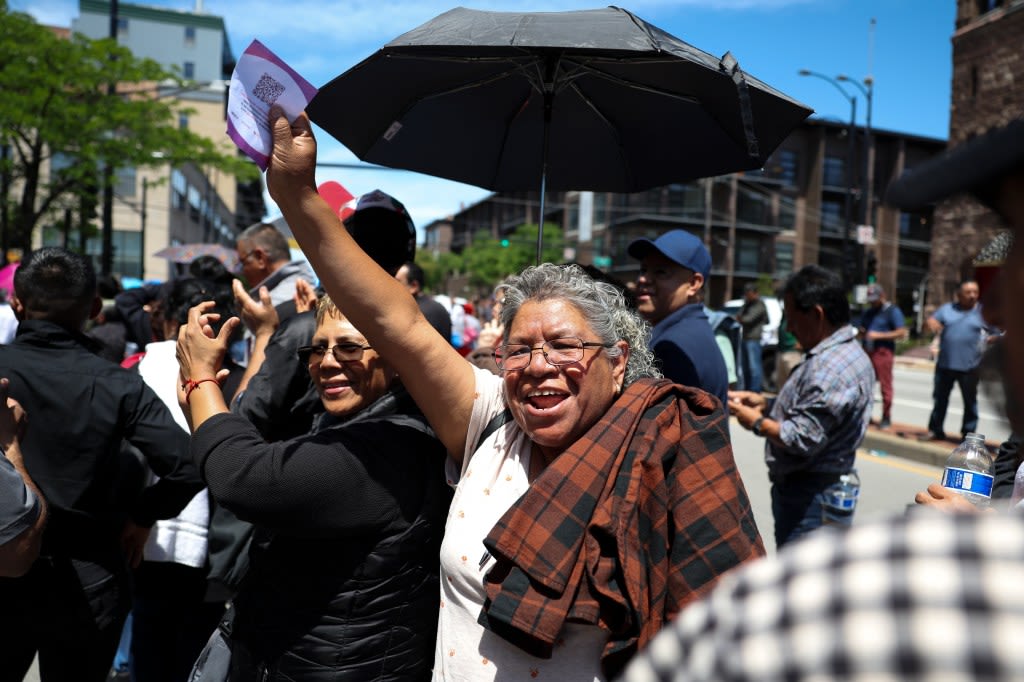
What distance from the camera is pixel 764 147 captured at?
3.02 meters

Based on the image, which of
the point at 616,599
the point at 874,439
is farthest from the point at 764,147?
the point at 874,439

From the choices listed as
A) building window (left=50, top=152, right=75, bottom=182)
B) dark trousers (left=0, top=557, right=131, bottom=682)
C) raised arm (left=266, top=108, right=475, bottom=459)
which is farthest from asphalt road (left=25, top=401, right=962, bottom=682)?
building window (left=50, top=152, right=75, bottom=182)

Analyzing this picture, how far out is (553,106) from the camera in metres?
3.32

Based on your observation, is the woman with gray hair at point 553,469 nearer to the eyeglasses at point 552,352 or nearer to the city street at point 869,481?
the eyeglasses at point 552,352

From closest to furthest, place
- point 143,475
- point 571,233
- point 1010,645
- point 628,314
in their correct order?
point 1010,645 < point 628,314 < point 143,475 < point 571,233

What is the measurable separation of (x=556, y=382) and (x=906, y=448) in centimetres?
994

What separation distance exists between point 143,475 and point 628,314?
2038mm

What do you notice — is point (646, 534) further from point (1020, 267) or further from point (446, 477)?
point (1020, 267)

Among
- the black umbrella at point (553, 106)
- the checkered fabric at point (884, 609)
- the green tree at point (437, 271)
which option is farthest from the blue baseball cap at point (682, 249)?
the green tree at point (437, 271)

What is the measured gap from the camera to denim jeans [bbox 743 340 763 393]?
1342 centimetres

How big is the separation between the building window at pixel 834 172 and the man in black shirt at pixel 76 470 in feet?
204

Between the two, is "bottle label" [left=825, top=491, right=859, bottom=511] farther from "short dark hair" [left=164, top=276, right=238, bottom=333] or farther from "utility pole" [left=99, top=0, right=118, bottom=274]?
"utility pole" [left=99, top=0, right=118, bottom=274]

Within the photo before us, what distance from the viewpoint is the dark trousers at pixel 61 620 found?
2689 mm

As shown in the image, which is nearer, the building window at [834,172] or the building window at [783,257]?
the building window at [834,172]
